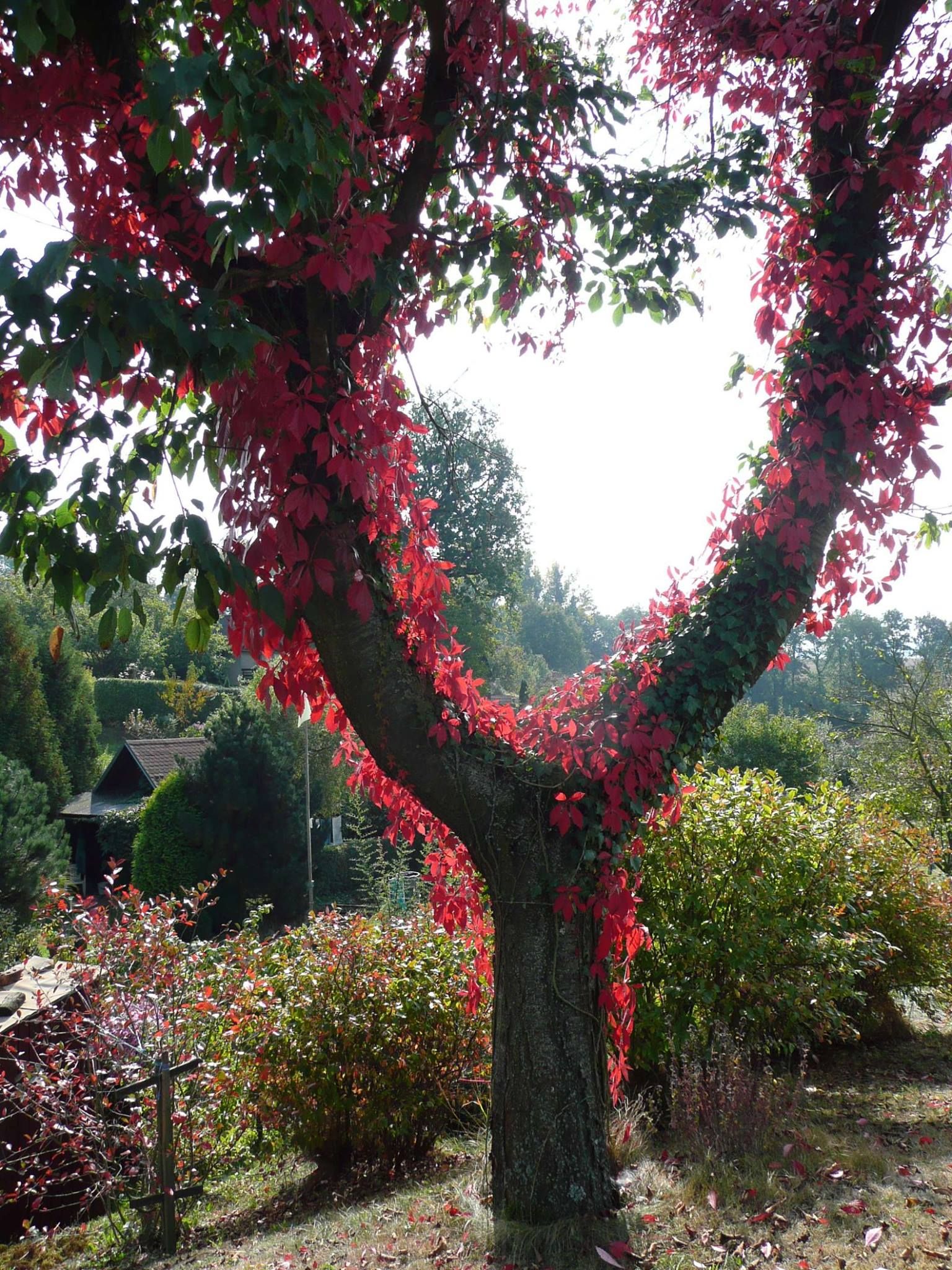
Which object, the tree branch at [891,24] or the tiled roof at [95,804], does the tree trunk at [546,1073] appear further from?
the tiled roof at [95,804]

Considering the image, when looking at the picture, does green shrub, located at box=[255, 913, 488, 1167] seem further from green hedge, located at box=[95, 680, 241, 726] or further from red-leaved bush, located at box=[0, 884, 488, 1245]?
green hedge, located at box=[95, 680, 241, 726]

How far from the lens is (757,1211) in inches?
146

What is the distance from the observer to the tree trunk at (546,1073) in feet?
12.1

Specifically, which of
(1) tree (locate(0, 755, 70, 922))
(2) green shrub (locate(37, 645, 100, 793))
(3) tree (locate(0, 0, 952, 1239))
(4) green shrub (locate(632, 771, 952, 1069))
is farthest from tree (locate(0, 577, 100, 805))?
(3) tree (locate(0, 0, 952, 1239))

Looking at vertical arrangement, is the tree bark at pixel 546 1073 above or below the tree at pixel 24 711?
below

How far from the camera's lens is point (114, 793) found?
22.4 meters

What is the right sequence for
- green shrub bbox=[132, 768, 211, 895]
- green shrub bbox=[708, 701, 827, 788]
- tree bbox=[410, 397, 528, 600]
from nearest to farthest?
green shrub bbox=[132, 768, 211, 895] < green shrub bbox=[708, 701, 827, 788] < tree bbox=[410, 397, 528, 600]

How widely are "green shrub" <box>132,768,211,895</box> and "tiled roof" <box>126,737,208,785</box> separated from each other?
13.5 feet

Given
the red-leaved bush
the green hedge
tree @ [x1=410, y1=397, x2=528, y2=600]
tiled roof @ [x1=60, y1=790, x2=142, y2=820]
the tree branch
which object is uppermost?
tree @ [x1=410, y1=397, x2=528, y2=600]

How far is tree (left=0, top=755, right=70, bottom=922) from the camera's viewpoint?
484 inches

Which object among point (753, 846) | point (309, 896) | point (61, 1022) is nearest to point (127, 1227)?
point (61, 1022)

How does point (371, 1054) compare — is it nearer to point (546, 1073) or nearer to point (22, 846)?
point (546, 1073)

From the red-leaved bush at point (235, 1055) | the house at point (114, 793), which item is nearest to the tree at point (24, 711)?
the house at point (114, 793)

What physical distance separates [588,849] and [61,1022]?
3714mm
